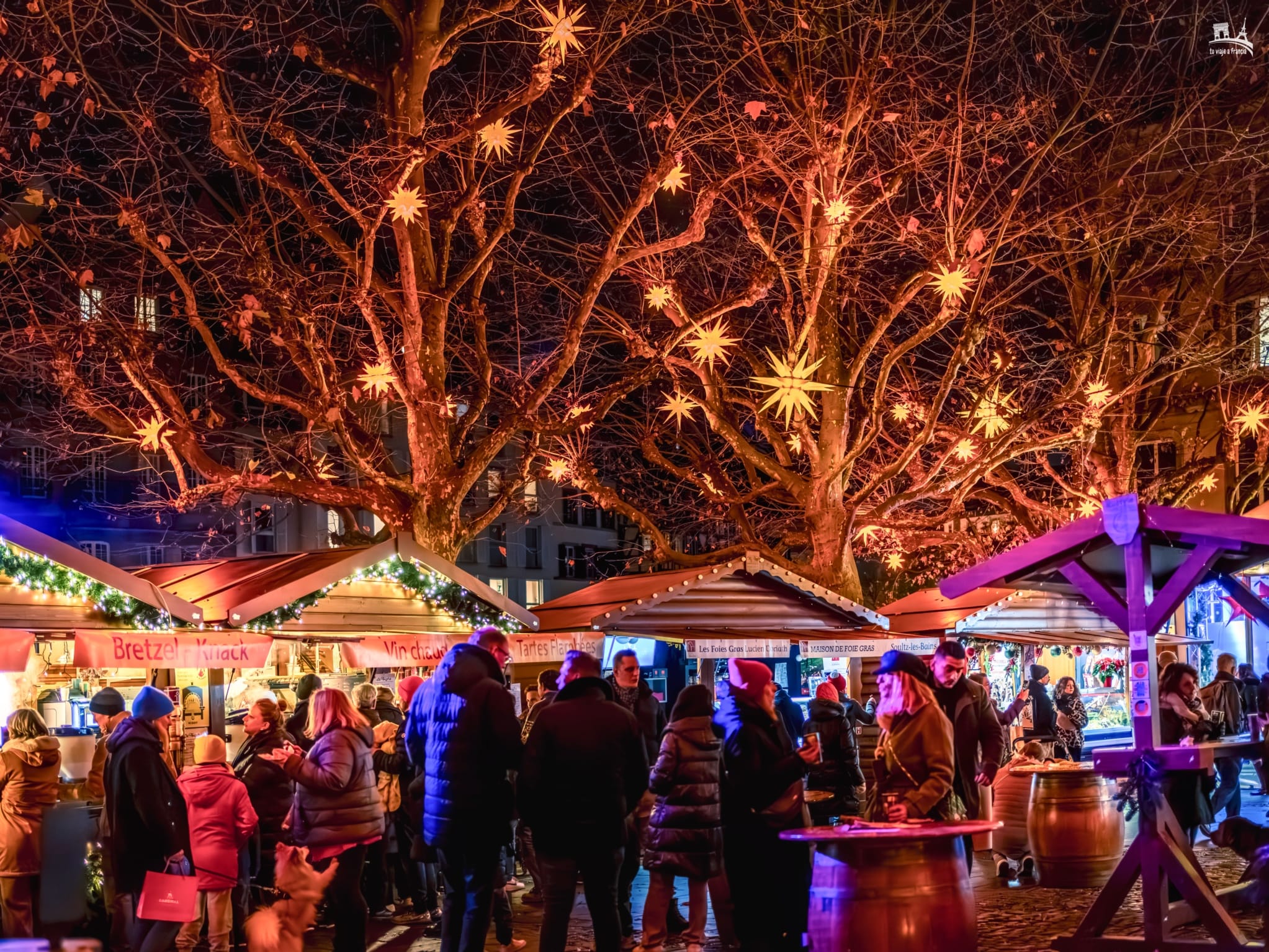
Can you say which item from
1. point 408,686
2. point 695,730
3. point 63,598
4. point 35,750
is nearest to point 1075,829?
point 695,730

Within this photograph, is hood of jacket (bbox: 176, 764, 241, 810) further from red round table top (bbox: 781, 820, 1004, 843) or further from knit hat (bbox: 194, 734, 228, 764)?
red round table top (bbox: 781, 820, 1004, 843)

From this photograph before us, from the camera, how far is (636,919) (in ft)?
35.2

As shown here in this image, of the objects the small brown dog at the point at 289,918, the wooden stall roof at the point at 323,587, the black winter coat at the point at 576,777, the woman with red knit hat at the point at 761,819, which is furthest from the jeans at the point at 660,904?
the small brown dog at the point at 289,918

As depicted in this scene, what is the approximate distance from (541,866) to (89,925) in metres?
3.96

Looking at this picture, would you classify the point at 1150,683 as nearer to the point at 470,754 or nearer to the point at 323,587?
the point at 470,754

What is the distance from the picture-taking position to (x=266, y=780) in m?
9.35

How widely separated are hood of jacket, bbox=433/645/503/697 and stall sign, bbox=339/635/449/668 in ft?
15.1

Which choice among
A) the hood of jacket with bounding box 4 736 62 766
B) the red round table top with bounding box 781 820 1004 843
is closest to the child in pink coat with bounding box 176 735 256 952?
the hood of jacket with bounding box 4 736 62 766

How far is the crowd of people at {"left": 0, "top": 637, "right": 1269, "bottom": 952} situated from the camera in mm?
7512

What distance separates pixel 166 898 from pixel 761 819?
3219mm

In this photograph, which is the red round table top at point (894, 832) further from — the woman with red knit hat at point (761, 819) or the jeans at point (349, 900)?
the jeans at point (349, 900)

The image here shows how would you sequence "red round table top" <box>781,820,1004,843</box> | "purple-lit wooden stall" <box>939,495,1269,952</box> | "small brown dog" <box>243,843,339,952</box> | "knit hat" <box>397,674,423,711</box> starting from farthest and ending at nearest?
1. "knit hat" <box>397,674,423,711</box>
2. "purple-lit wooden stall" <box>939,495,1269,952</box>
3. "red round table top" <box>781,820,1004,843</box>
4. "small brown dog" <box>243,843,339,952</box>

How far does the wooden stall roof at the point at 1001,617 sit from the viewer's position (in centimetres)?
1756

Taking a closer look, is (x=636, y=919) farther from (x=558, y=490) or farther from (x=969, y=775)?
(x=558, y=490)
